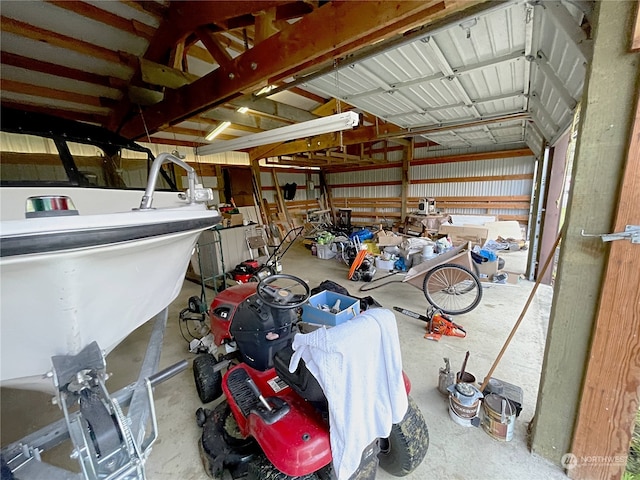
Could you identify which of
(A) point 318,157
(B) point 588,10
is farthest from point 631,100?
(A) point 318,157

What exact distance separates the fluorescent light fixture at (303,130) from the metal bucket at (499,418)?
2.47 meters

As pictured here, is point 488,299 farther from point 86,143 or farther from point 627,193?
point 86,143

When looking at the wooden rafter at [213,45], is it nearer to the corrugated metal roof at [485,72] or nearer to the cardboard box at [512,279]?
the corrugated metal roof at [485,72]

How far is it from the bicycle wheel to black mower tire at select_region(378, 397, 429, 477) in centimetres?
200

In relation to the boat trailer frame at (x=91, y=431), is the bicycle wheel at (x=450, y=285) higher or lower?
lower

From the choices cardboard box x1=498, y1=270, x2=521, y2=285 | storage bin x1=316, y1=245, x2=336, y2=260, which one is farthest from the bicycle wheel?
storage bin x1=316, y1=245, x2=336, y2=260

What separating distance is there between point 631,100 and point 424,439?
75.8 inches

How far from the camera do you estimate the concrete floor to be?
1.47 metres

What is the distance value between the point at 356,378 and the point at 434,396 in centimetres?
136

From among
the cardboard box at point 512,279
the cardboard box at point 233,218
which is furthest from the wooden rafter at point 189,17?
the cardboard box at point 512,279

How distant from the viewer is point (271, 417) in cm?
116

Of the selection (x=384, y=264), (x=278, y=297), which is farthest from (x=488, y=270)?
(x=278, y=297)

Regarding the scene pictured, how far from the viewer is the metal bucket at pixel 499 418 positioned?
157 centimetres

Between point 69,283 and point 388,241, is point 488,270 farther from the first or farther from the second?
point 69,283
